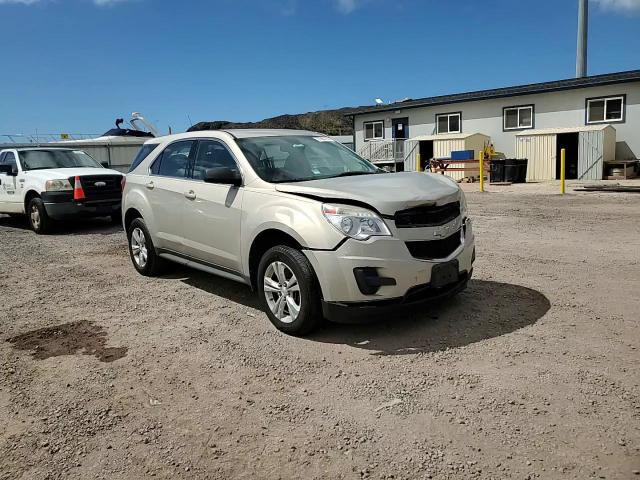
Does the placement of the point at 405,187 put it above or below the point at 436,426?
above

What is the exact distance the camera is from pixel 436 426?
3139mm

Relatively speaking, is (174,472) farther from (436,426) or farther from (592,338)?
(592,338)

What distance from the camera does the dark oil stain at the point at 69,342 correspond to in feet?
14.6

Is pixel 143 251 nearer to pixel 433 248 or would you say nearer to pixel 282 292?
pixel 282 292

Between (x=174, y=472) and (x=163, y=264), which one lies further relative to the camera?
(x=163, y=264)

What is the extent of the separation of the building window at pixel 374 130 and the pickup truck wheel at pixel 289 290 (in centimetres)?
2916

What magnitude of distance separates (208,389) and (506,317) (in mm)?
2689

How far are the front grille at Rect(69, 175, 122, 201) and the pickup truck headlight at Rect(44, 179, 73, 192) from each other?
121mm

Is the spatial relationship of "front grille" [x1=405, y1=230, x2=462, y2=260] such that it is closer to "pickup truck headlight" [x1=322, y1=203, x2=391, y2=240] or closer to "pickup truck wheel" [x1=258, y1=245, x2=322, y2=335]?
"pickup truck headlight" [x1=322, y1=203, x2=391, y2=240]

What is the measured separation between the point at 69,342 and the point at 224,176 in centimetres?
195

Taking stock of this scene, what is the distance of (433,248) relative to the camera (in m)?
4.46

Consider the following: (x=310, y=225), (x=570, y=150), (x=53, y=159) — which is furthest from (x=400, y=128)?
(x=310, y=225)

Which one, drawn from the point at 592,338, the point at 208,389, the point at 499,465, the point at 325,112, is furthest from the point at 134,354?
the point at 325,112

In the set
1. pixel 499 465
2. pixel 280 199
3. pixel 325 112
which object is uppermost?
pixel 325 112
